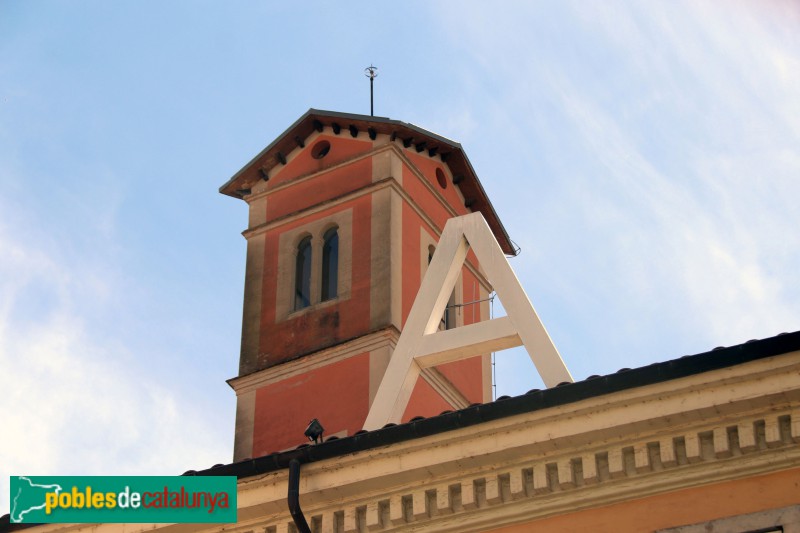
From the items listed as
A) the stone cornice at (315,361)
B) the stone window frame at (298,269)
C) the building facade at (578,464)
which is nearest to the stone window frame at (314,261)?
the stone window frame at (298,269)

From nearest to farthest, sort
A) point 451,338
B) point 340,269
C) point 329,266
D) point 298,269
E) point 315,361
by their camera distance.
Result: point 451,338
point 315,361
point 340,269
point 329,266
point 298,269

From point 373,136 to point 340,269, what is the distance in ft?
9.06

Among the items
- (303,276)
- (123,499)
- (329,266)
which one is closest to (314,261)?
(329,266)

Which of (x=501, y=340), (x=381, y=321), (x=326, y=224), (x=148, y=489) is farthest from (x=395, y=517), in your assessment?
(x=326, y=224)

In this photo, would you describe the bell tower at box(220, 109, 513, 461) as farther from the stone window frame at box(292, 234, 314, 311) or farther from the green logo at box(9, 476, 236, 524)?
the green logo at box(9, 476, 236, 524)

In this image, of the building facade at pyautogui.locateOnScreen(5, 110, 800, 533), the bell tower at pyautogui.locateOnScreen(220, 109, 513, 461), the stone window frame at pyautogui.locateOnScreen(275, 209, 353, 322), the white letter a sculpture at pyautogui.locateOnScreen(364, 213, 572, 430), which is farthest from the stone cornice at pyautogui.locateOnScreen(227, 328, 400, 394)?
the building facade at pyautogui.locateOnScreen(5, 110, 800, 533)

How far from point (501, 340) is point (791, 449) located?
17.1 feet

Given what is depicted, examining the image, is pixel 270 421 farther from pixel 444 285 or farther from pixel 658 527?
pixel 658 527

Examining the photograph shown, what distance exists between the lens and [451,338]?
16.6 m

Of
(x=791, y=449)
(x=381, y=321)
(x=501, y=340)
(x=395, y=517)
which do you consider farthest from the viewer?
(x=381, y=321)

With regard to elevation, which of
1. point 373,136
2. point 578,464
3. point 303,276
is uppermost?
point 373,136

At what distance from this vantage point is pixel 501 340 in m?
16.8

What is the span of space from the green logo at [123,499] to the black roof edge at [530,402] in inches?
7.7

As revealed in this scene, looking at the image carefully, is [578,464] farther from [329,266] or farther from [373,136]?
[373,136]
